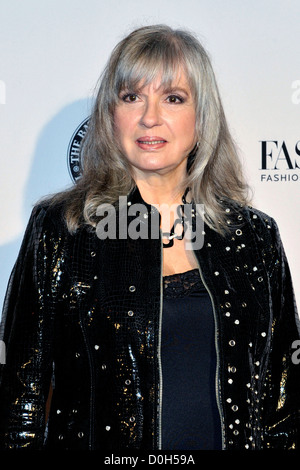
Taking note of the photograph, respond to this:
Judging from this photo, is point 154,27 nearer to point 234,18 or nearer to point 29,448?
point 234,18

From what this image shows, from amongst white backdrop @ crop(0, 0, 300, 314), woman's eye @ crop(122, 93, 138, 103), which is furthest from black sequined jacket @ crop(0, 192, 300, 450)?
white backdrop @ crop(0, 0, 300, 314)

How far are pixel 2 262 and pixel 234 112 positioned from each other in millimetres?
964

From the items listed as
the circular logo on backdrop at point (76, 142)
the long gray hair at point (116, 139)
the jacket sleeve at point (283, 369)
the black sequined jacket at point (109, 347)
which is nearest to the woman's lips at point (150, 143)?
the long gray hair at point (116, 139)

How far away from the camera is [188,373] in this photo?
5.83 feet

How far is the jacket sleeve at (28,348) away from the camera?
1.73 metres

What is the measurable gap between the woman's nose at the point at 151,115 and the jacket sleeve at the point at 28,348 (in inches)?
15.2

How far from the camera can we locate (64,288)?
1.82 meters

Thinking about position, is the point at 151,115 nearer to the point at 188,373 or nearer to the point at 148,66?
the point at 148,66

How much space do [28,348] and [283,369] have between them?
733 millimetres

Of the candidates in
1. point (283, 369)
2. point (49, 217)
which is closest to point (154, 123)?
point (49, 217)

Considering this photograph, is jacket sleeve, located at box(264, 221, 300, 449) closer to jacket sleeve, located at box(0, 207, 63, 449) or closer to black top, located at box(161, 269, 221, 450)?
black top, located at box(161, 269, 221, 450)

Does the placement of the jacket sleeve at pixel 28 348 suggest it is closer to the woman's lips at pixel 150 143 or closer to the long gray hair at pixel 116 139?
the long gray hair at pixel 116 139

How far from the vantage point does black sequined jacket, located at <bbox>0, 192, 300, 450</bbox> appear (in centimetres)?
173

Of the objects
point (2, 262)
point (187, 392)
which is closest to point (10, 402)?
point (187, 392)
